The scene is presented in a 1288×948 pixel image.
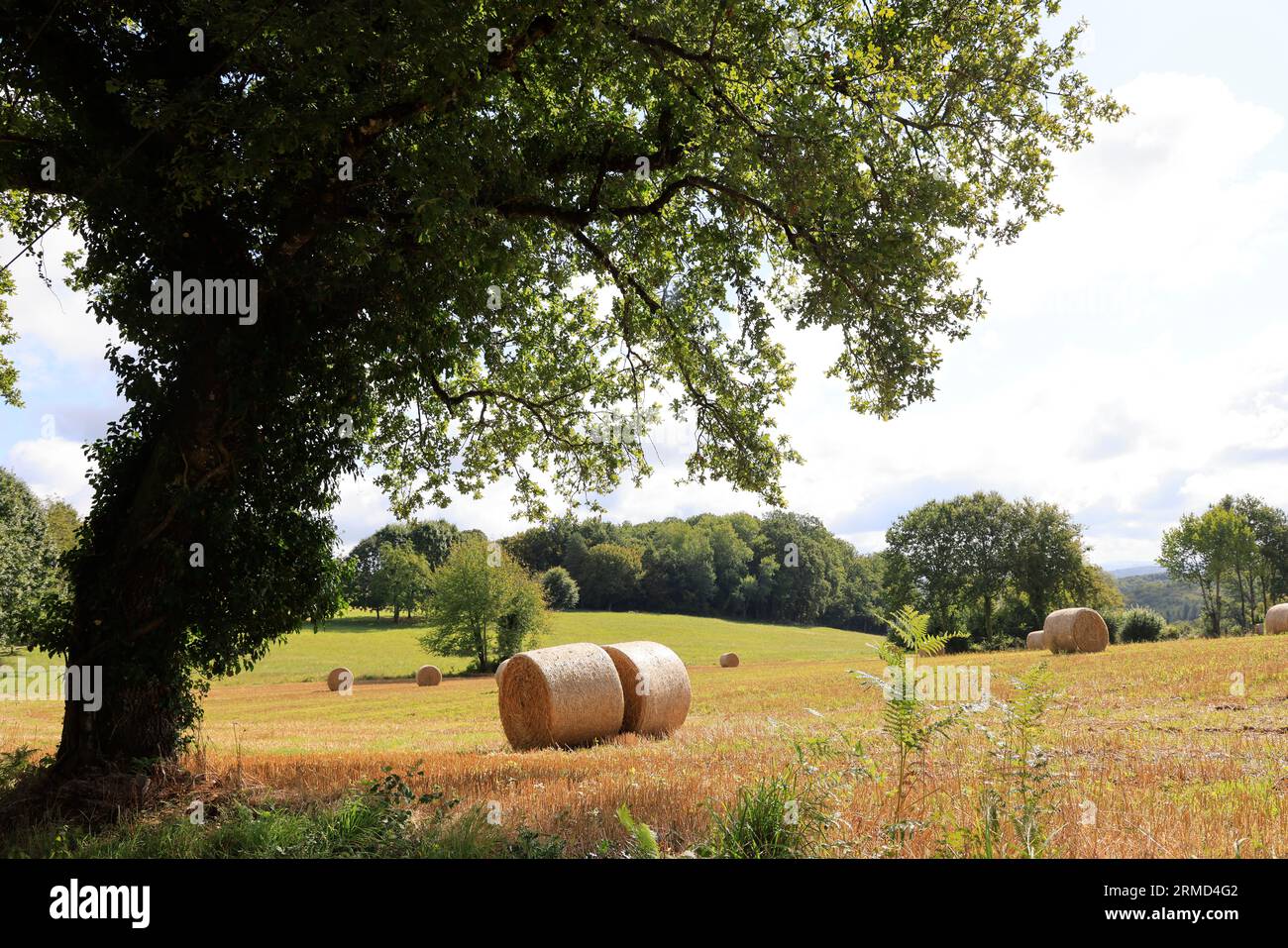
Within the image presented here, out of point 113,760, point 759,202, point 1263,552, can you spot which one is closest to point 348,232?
point 759,202

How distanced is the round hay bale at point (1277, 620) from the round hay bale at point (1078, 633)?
9.32 m

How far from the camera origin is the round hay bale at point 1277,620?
3578 cm

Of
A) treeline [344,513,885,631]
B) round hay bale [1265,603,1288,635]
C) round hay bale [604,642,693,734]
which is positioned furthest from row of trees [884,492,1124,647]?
round hay bale [604,642,693,734]

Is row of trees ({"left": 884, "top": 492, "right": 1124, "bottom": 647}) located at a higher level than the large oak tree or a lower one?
lower

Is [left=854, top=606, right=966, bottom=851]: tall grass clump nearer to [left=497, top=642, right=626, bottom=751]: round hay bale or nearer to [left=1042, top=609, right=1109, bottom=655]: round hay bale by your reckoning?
[left=497, top=642, right=626, bottom=751]: round hay bale

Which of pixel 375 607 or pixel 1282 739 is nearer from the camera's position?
pixel 1282 739

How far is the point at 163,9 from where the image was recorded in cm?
948

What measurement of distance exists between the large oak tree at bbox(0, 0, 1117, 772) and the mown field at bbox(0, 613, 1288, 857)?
2579mm

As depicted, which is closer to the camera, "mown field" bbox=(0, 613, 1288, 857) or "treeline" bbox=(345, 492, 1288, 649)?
"mown field" bbox=(0, 613, 1288, 857)

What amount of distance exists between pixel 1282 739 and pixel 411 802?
11515mm

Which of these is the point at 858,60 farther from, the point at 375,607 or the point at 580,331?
the point at 375,607

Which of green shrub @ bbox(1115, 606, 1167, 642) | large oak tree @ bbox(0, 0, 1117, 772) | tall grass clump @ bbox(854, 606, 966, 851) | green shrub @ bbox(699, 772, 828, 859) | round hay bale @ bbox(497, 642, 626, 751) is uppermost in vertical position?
large oak tree @ bbox(0, 0, 1117, 772)

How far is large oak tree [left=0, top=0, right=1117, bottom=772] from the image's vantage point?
850cm

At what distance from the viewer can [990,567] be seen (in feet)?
230
